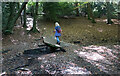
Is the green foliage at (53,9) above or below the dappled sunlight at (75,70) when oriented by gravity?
above

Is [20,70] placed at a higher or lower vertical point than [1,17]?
lower

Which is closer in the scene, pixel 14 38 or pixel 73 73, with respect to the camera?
pixel 73 73

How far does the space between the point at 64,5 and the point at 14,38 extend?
8521mm

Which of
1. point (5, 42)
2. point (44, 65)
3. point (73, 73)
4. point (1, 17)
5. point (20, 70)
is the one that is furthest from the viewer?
point (1, 17)

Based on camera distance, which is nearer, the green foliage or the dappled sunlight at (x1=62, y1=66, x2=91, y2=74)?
the dappled sunlight at (x1=62, y1=66, x2=91, y2=74)

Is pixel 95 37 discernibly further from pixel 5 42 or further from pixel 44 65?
pixel 5 42

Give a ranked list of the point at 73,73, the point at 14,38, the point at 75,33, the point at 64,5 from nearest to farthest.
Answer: the point at 73,73 → the point at 14,38 → the point at 75,33 → the point at 64,5

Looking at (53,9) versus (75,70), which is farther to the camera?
(53,9)

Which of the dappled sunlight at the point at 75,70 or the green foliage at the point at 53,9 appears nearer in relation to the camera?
the dappled sunlight at the point at 75,70

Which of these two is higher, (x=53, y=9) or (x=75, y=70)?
(x=53, y=9)

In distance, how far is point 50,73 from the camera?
13.1 feet

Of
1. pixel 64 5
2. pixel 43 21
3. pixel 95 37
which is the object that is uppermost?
pixel 64 5

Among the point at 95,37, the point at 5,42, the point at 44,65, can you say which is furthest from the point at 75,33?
the point at 44,65

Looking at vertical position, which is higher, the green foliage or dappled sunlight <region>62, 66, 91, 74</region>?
the green foliage
